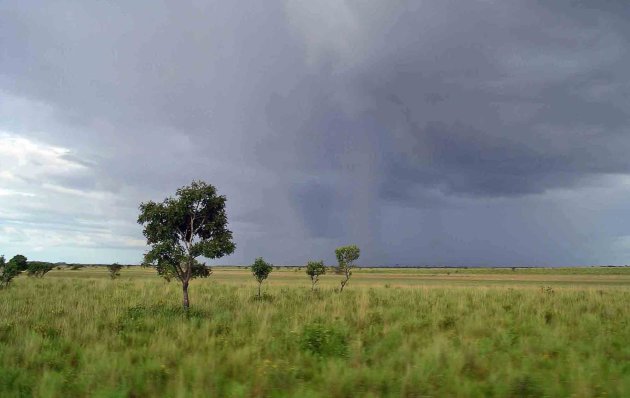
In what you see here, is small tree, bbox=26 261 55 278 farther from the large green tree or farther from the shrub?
the shrub

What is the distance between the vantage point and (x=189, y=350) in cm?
1048

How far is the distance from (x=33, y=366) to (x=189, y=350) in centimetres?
336

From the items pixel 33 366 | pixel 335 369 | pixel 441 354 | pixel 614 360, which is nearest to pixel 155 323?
pixel 33 366

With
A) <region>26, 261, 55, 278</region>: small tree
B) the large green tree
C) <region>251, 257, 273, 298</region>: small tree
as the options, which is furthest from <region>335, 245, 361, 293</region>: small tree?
<region>26, 261, 55, 278</region>: small tree

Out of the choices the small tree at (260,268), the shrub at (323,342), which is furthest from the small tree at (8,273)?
the shrub at (323,342)

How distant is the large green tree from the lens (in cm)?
1861

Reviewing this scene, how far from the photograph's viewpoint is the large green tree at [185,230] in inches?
733

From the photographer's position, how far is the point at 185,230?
19.5 m

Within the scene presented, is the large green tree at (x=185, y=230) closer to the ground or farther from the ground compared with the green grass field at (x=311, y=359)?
farther from the ground

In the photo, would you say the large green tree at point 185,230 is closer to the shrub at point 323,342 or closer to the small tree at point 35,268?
the shrub at point 323,342

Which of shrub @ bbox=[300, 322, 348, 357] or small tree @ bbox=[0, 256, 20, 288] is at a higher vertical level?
small tree @ bbox=[0, 256, 20, 288]

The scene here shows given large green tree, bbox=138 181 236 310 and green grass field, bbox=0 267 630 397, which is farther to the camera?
large green tree, bbox=138 181 236 310

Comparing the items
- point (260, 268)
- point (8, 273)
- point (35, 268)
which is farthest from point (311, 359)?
point (35, 268)

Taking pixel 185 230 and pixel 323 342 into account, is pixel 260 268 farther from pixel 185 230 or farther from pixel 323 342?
pixel 323 342
